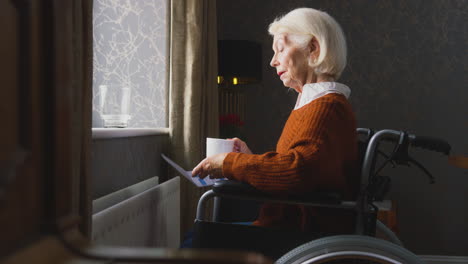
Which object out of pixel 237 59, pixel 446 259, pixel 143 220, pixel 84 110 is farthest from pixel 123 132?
pixel 446 259

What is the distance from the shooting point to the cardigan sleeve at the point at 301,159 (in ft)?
3.57

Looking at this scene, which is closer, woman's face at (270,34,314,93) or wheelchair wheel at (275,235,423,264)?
wheelchair wheel at (275,235,423,264)

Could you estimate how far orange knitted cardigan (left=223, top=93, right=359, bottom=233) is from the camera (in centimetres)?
109

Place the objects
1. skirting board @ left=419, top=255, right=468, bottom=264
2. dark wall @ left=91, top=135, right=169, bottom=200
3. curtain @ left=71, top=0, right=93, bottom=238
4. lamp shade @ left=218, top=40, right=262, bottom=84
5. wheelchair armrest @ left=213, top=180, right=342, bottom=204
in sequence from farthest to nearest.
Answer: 1. skirting board @ left=419, top=255, right=468, bottom=264
2. lamp shade @ left=218, top=40, right=262, bottom=84
3. dark wall @ left=91, top=135, right=169, bottom=200
4. wheelchair armrest @ left=213, top=180, right=342, bottom=204
5. curtain @ left=71, top=0, right=93, bottom=238

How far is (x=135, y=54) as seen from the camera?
188cm

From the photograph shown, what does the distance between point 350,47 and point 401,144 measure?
7.09ft

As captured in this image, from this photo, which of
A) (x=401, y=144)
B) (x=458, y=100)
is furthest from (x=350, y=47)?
(x=401, y=144)

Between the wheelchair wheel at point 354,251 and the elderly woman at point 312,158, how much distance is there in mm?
147

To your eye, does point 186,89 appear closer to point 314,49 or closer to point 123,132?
point 123,132

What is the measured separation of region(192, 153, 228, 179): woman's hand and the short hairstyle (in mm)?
446

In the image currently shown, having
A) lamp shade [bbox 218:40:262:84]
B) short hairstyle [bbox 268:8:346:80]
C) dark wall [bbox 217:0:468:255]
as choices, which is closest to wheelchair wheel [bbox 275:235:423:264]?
short hairstyle [bbox 268:8:346:80]

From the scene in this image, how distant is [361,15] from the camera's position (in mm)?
3156

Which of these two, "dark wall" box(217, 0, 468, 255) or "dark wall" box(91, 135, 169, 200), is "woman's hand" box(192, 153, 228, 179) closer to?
"dark wall" box(91, 135, 169, 200)

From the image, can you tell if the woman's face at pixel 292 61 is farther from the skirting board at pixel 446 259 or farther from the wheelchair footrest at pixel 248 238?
the skirting board at pixel 446 259
